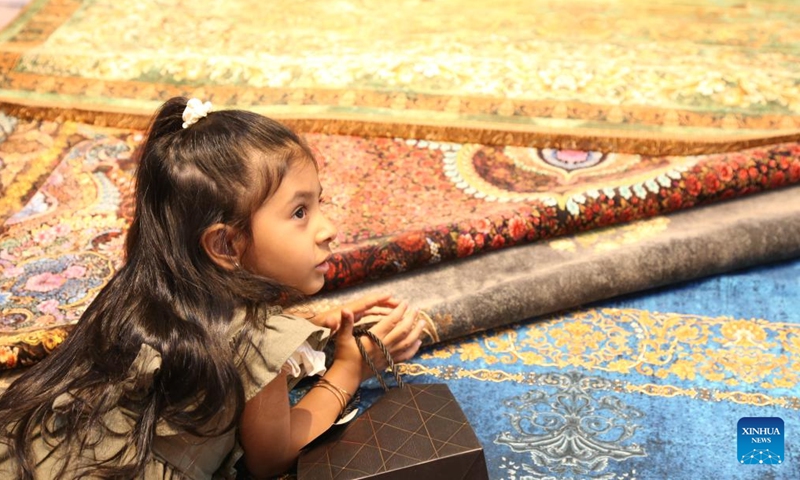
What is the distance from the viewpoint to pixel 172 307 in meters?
1.68

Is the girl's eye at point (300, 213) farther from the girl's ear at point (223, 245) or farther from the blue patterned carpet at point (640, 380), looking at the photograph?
the blue patterned carpet at point (640, 380)

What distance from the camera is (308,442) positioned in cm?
178

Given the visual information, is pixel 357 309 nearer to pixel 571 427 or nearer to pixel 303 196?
pixel 303 196

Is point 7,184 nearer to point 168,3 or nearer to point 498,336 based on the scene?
point 168,3

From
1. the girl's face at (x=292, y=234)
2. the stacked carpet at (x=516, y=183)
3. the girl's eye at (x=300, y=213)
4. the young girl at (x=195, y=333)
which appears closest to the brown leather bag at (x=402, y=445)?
the young girl at (x=195, y=333)

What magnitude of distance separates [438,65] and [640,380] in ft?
4.58

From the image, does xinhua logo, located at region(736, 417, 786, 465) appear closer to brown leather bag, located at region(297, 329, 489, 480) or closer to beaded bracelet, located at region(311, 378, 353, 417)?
brown leather bag, located at region(297, 329, 489, 480)

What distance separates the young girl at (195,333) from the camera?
1.62 metres

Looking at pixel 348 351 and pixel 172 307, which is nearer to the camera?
pixel 172 307

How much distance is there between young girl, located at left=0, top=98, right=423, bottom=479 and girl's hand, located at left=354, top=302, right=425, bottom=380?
0.56ft

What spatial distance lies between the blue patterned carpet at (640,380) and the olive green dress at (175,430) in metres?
0.48

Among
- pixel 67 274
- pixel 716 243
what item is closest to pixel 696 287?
pixel 716 243

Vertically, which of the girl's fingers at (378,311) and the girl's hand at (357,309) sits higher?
the girl's hand at (357,309)

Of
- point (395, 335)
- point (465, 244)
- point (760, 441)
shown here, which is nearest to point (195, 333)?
point (395, 335)
